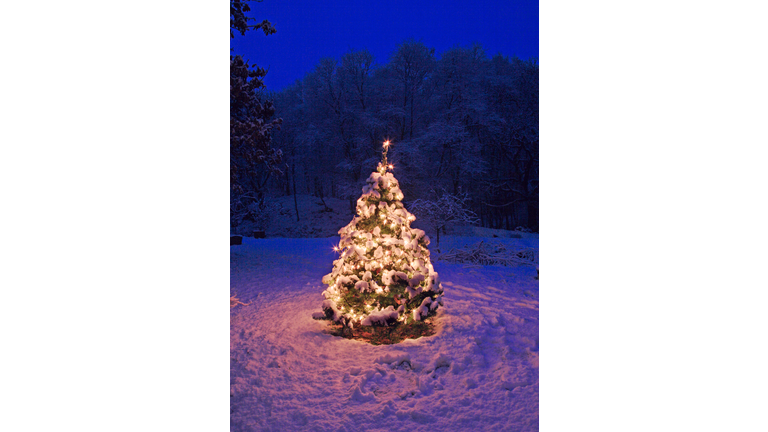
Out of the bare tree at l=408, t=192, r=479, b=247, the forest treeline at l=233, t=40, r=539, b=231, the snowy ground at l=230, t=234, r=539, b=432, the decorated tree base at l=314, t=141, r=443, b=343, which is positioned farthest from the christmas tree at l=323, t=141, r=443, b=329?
the forest treeline at l=233, t=40, r=539, b=231

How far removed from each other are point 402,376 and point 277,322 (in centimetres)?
208

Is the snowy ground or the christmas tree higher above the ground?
the christmas tree

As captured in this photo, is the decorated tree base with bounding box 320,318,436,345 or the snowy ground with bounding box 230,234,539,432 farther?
the decorated tree base with bounding box 320,318,436,345

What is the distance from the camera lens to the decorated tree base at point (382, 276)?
3.83 metres

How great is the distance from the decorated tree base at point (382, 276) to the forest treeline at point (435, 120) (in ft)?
30.0

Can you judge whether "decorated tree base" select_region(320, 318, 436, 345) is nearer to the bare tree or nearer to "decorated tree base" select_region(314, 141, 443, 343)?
"decorated tree base" select_region(314, 141, 443, 343)

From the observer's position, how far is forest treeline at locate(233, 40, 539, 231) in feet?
45.4

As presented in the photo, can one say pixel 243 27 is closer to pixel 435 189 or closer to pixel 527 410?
pixel 527 410

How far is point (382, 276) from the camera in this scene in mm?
3803

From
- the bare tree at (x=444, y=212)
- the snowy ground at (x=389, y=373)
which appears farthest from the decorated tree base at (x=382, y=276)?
the bare tree at (x=444, y=212)

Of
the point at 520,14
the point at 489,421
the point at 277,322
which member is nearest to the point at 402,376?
the point at 489,421

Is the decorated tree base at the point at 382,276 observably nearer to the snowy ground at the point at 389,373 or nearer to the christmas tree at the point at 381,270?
the christmas tree at the point at 381,270
